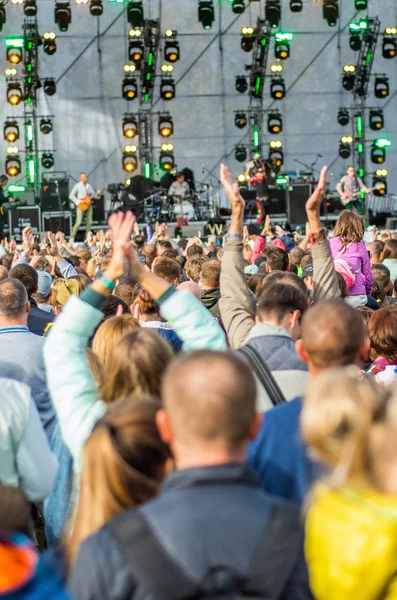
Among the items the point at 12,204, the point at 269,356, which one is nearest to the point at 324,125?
the point at 12,204

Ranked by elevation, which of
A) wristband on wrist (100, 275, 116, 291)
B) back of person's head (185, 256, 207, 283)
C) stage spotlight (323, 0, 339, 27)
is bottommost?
back of person's head (185, 256, 207, 283)

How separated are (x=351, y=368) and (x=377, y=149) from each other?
21915 millimetres

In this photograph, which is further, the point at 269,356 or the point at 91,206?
the point at 91,206

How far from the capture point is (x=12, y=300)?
4594 mm

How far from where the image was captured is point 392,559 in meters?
2.00

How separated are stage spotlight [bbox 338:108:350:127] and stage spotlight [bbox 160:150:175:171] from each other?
3998 mm

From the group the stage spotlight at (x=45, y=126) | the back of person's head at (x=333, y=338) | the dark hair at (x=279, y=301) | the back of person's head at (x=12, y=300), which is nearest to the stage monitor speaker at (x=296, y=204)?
the stage spotlight at (x=45, y=126)

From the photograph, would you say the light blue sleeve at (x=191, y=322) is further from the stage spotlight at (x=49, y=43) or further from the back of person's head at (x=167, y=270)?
the stage spotlight at (x=49, y=43)

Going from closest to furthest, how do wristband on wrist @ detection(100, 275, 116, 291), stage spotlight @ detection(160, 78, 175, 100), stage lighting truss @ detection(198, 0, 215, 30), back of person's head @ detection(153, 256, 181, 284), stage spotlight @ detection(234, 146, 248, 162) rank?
wristband on wrist @ detection(100, 275, 116, 291)
back of person's head @ detection(153, 256, 181, 284)
stage lighting truss @ detection(198, 0, 215, 30)
stage spotlight @ detection(160, 78, 175, 100)
stage spotlight @ detection(234, 146, 248, 162)

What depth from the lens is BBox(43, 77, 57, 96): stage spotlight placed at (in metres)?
23.9

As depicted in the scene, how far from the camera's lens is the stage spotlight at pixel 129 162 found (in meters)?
23.3

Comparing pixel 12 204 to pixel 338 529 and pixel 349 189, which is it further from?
pixel 338 529

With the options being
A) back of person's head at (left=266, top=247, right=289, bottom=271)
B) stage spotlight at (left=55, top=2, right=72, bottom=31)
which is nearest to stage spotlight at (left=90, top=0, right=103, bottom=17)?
stage spotlight at (left=55, top=2, right=72, bottom=31)

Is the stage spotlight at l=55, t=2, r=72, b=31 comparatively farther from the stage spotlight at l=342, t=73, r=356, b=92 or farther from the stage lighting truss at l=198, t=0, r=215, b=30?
the stage spotlight at l=342, t=73, r=356, b=92
